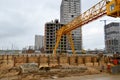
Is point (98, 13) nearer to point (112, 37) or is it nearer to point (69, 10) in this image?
point (112, 37)

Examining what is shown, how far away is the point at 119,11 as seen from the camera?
2358cm

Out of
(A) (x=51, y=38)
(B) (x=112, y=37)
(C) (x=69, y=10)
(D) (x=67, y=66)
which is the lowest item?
(D) (x=67, y=66)

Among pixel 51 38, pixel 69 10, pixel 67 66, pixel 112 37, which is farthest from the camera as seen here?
pixel 69 10

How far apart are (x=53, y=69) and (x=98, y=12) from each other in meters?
12.8

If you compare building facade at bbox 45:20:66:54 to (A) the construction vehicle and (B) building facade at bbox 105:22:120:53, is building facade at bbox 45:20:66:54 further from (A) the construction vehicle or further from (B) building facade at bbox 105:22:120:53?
(A) the construction vehicle

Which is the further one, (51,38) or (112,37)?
(112,37)

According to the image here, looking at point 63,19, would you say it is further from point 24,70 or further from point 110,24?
point 24,70

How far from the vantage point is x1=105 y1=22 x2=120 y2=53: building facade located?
84.1 m

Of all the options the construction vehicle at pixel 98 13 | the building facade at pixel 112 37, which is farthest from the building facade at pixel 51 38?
the construction vehicle at pixel 98 13

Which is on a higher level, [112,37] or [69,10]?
[69,10]

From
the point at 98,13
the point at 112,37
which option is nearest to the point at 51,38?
the point at 112,37

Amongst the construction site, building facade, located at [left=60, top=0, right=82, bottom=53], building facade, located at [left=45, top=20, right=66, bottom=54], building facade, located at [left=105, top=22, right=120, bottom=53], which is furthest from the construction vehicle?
building facade, located at [left=60, top=0, right=82, bottom=53]

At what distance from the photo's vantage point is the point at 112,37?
90.1 meters

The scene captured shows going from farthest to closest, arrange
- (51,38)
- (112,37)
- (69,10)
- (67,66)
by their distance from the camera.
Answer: (69,10), (112,37), (51,38), (67,66)
